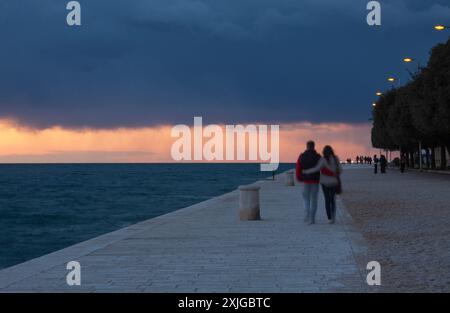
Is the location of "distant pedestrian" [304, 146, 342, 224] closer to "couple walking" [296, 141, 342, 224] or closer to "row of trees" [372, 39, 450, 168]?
"couple walking" [296, 141, 342, 224]

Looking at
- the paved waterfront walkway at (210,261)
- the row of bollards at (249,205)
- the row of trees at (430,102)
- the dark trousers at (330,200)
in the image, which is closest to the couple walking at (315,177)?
the dark trousers at (330,200)

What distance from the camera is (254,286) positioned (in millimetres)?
8797

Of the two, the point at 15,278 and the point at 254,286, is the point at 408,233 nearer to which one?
the point at 254,286

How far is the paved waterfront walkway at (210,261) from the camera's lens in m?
8.93

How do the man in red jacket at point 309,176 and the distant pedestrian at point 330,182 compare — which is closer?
the man in red jacket at point 309,176

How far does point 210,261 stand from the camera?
11.0 m

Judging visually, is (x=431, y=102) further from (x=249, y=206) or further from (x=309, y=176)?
(x=309, y=176)

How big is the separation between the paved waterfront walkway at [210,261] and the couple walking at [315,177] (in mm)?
437

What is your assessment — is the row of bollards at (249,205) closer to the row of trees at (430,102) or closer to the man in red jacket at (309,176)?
the man in red jacket at (309,176)

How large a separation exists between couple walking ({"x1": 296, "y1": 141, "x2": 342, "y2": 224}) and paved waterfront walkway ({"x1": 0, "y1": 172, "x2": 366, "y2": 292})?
44 cm

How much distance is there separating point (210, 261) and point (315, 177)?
21.3 ft

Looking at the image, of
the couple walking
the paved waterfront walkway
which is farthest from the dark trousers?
the paved waterfront walkway
